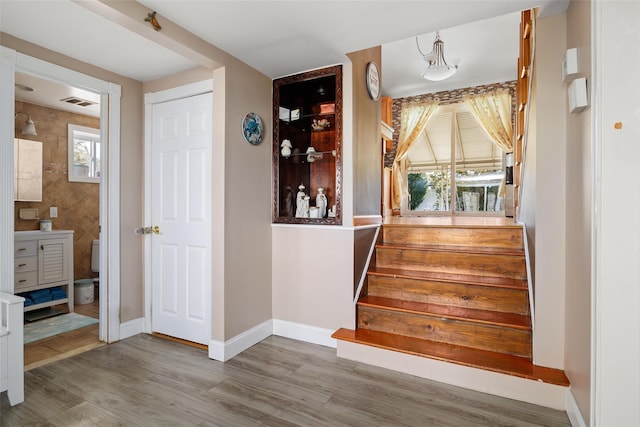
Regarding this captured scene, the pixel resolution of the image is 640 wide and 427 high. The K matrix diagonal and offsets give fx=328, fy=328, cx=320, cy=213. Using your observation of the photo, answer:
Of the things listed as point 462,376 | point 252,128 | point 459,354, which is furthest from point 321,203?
point 462,376

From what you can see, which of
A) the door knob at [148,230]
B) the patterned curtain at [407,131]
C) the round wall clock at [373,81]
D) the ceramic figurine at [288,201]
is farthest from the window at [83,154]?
the patterned curtain at [407,131]

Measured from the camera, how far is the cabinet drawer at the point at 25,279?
3453 millimetres

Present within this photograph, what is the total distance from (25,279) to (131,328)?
146 centimetres

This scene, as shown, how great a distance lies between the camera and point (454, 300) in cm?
274

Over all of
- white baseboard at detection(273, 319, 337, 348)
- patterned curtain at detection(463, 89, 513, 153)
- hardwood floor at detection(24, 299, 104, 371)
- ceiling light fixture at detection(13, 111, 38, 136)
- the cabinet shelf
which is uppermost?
patterned curtain at detection(463, 89, 513, 153)

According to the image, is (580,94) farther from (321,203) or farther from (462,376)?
(321,203)

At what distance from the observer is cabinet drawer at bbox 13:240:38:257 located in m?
3.47

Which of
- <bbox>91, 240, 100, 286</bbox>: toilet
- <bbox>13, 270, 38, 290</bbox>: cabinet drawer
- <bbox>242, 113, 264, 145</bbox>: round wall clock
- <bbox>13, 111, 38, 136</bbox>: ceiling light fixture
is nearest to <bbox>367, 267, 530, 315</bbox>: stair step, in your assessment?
<bbox>242, 113, 264, 145</bbox>: round wall clock

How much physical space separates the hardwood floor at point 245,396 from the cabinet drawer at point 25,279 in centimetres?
149

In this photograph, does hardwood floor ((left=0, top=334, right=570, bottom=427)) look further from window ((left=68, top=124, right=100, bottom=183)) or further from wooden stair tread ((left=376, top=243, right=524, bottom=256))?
window ((left=68, top=124, right=100, bottom=183))

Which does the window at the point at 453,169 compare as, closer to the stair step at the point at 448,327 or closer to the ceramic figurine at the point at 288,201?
the ceramic figurine at the point at 288,201

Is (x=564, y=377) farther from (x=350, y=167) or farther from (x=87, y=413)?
(x=87, y=413)

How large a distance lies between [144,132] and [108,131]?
0.32 meters

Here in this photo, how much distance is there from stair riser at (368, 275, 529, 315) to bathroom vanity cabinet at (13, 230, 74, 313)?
353cm
